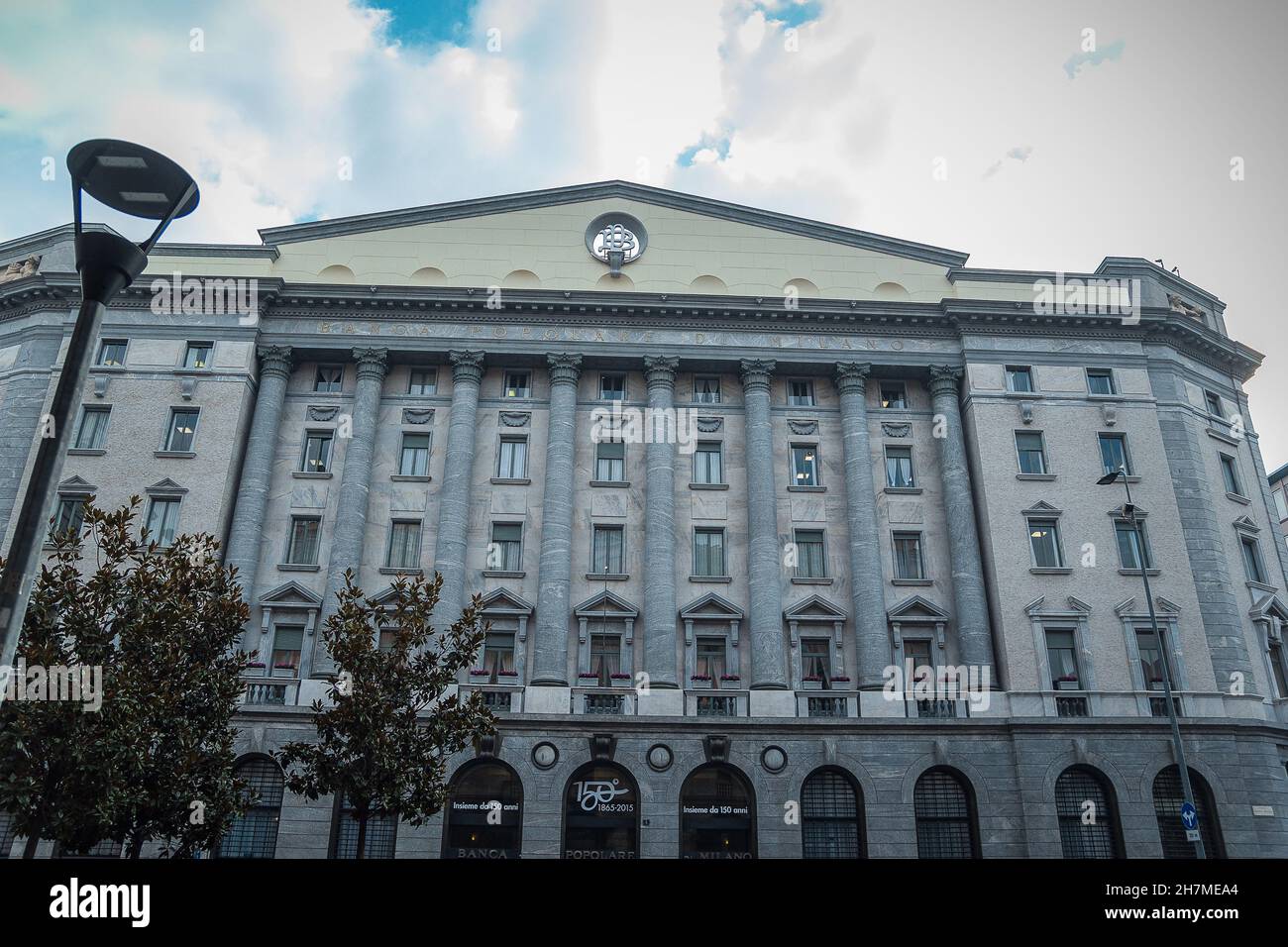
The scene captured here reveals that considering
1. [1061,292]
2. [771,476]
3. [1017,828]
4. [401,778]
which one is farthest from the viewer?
[1061,292]

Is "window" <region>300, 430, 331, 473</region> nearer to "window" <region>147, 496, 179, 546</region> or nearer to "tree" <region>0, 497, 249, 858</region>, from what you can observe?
"window" <region>147, 496, 179, 546</region>

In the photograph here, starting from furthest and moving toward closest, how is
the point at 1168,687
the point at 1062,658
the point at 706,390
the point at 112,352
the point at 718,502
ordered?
the point at 706,390 < the point at 112,352 < the point at 718,502 < the point at 1062,658 < the point at 1168,687

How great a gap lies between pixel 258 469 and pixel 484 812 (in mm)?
16756

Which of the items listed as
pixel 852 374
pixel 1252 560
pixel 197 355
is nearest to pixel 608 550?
pixel 852 374

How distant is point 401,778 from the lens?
2425cm

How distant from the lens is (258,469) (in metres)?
37.3

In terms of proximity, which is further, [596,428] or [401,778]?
[596,428]

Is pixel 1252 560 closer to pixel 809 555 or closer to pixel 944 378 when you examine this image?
pixel 944 378

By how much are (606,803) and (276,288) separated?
25.7m

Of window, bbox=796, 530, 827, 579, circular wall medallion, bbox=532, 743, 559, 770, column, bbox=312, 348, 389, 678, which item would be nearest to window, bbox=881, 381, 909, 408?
window, bbox=796, 530, 827, 579

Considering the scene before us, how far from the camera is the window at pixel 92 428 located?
37.8 metres

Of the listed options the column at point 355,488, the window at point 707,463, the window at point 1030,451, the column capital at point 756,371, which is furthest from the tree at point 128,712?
the window at point 1030,451

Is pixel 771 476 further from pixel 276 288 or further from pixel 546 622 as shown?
pixel 276 288
